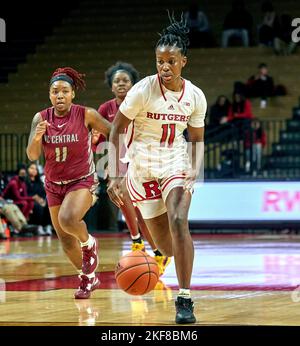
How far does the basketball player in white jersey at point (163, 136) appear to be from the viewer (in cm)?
770

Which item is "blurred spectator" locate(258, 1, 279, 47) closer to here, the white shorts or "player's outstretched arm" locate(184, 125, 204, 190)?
"player's outstretched arm" locate(184, 125, 204, 190)

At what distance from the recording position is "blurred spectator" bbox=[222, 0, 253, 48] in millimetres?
25078

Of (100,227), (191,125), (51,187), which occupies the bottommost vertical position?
(100,227)

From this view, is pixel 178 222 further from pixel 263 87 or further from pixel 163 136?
pixel 263 87

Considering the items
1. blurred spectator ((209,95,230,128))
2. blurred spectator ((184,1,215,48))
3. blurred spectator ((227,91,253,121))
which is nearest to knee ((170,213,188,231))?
blurred spectator ((227,91,253,121))

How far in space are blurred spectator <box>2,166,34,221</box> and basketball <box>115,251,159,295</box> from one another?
41.1 ft

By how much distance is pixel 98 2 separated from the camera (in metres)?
28.8

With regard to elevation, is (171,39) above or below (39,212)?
above

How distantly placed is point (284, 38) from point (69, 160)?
16.5 m

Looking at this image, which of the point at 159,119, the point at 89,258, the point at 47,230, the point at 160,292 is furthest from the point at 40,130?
the point at 47,230

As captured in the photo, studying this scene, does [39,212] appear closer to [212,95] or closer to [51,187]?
[212,95]

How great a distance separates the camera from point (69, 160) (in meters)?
9.07
